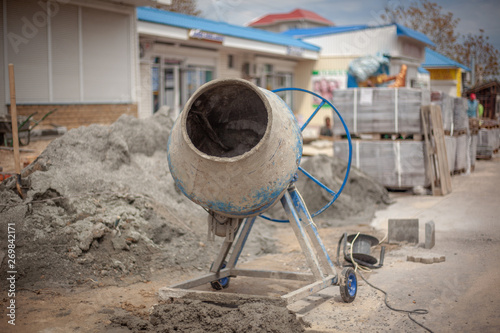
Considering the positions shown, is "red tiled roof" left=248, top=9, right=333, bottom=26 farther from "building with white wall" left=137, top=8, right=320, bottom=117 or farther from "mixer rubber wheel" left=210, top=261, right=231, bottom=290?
"mixer rubber wheel" left=210, top=261, right=231, bottom=290

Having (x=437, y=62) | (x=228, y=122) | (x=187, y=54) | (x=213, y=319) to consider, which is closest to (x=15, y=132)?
(x=228, y=122)

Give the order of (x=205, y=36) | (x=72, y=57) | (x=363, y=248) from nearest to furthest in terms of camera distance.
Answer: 1. (x=363, y=248)
2. (x=72, y=57)
3. (x=205, y=36)

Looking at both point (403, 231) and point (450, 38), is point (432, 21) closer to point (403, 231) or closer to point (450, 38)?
point (450, 38)

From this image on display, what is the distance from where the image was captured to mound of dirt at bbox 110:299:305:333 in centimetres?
416

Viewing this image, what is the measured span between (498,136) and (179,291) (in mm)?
21192

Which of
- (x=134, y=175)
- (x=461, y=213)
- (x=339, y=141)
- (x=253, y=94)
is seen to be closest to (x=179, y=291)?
(x=253, y=94)

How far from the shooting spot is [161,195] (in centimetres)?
771

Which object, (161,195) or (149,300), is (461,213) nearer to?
(161,195)

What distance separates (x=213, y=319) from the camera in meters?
4.29

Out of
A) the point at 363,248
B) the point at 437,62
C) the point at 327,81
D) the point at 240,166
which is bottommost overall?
the point at 363,248

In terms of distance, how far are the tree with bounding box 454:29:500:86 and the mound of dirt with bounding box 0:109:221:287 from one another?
45530 millimetres

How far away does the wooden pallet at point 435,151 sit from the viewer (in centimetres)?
1124

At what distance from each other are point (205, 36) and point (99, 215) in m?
13.5

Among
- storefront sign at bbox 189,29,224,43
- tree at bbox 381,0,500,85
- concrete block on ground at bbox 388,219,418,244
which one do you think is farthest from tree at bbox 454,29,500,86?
concrete block on ground at bbox 388,219,418,244
